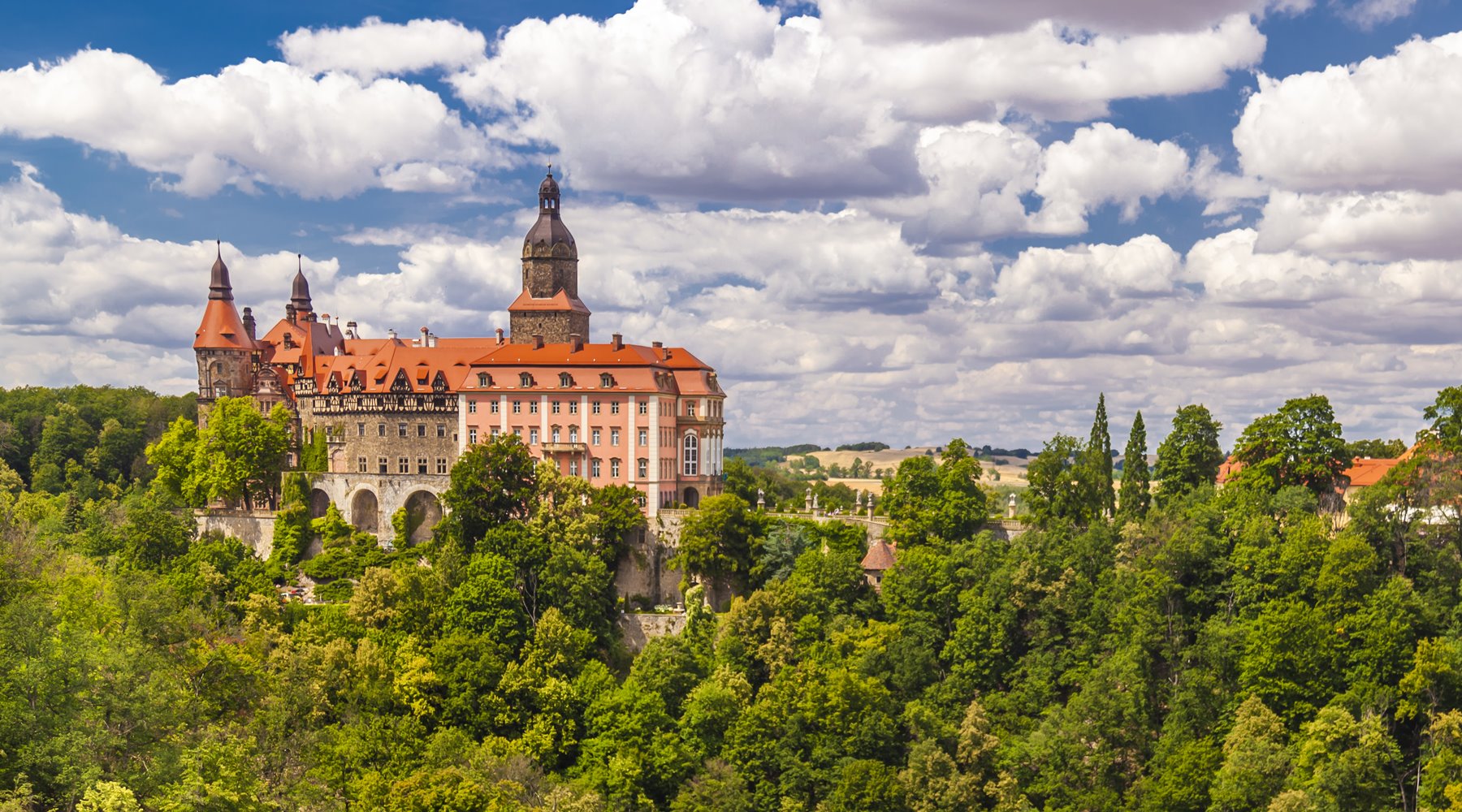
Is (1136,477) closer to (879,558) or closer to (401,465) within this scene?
(879,558)

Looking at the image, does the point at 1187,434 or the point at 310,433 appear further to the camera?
the point at 310,433

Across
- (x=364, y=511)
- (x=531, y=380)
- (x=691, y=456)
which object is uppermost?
(x=531, y=380)

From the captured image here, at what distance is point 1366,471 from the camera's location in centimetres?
7056

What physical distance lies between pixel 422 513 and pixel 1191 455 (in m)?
38.6

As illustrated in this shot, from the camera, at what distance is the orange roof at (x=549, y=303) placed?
8388cm

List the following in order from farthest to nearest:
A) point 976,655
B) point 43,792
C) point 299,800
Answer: point 976,655, point 299,800, point 43,792

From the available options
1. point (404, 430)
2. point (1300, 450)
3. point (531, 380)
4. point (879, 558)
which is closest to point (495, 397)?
point (531, 380)

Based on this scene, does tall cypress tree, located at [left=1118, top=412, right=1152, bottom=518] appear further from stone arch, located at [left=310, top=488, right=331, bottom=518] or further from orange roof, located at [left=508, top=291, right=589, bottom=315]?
stone arch, located at [left=310, top=488, right=331, bottom=518]

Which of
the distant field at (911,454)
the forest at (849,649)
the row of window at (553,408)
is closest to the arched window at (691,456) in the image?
the row of window at (553,408)

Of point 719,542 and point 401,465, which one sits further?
point 401,465

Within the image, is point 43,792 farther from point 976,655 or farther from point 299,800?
point 976,655

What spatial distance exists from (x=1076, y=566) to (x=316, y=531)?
38912 mm

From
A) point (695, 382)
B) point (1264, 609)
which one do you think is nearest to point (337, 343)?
point (695, 382)

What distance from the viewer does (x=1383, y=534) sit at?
2372 inches
